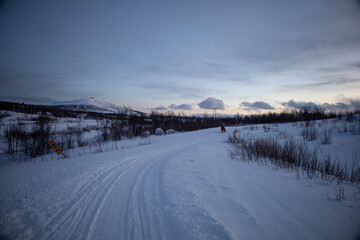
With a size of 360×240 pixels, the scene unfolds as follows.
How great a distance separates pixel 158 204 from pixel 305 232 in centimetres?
223

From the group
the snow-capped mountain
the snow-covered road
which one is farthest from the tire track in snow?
the snow-capped mountain

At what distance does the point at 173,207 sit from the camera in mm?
2424

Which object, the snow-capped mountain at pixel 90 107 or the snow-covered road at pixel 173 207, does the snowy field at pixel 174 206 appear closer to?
the snow-covered road at pixel 173 207

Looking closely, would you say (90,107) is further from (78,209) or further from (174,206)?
(174,206)

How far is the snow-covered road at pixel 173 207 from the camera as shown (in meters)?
1.86

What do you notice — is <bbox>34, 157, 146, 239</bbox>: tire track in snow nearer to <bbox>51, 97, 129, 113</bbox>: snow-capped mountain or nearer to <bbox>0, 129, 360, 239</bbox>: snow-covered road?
<bbox>0, 129, 360, 239</bbox>: snow-covered road

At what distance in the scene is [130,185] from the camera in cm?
337

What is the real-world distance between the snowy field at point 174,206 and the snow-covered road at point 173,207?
13mm

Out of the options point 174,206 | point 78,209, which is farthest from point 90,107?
point 174,206

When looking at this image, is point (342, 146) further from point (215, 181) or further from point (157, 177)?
point (157, 177)

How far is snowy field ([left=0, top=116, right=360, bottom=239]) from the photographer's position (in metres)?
1.86

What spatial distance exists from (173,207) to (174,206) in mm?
36

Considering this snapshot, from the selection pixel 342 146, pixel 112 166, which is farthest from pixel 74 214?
pixel 342 146

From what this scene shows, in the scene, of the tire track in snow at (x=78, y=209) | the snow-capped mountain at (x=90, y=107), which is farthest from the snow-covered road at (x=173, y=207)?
the snow-capped mountain at (x=90, y=107)
